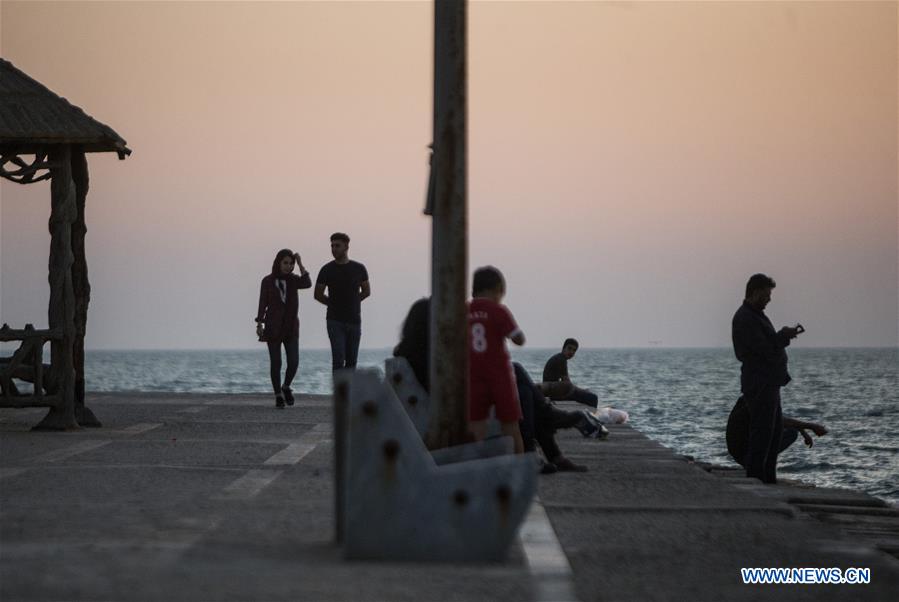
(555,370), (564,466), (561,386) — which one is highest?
(564,466)

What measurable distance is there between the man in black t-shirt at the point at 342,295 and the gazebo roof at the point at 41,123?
3212mm

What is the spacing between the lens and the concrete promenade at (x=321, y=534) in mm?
6324

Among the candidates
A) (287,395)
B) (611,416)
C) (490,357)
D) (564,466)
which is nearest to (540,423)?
(564,466)

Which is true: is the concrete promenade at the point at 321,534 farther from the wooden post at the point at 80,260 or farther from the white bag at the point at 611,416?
the white bag at the point at 611,416

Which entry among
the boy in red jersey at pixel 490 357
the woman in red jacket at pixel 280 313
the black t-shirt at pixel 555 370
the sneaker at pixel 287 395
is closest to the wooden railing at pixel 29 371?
the woman in red jacket at pixel 280 313

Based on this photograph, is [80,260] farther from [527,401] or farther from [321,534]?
[321,534]

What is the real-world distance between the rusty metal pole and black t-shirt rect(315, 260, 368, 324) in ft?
30.2

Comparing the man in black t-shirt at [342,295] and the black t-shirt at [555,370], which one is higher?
the man in black t-shirt at [342,295]

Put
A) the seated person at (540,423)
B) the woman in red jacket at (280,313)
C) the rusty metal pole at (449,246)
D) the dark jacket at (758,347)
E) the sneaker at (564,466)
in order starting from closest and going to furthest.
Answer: the rusty metal pole at (449,246) < the seated person at (540,423) < the sneaker at (564,466) < the dark jacket at (758,347) < the woman in red jacket at (280,313)

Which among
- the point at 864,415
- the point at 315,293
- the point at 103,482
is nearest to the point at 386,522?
the point at 103,482

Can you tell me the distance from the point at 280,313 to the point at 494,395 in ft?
34.0

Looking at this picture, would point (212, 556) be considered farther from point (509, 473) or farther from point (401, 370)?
point (401, 370)

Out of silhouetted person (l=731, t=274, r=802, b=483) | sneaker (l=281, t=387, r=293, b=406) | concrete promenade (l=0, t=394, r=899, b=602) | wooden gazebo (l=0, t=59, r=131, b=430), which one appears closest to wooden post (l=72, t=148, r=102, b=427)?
wooden gazebo (l=0, t=59, r=131, b=430)

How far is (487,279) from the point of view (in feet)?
32.3
